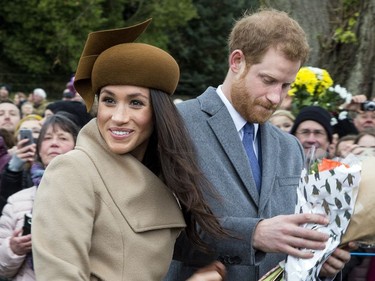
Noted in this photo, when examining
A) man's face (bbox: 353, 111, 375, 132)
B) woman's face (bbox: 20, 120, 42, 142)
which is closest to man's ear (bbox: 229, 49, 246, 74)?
woman's face (bbox: 20, 120, 42, 142)

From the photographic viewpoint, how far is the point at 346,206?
344 centimetres

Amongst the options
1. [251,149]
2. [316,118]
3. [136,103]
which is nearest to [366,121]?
[316,118]

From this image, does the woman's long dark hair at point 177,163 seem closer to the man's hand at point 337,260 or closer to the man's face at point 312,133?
the man's hand at point 337,260

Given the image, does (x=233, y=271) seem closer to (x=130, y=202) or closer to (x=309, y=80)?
(x=130, y=202)

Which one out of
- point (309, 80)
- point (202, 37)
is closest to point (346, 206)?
point (309, 80)

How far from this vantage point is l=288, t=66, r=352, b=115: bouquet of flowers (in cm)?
837

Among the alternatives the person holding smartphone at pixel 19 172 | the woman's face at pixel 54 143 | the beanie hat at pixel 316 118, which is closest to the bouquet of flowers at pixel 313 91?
the beanie hat at pixel 316 118

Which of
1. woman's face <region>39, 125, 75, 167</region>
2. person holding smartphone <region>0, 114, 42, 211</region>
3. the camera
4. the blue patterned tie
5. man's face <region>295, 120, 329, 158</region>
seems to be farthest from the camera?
the camera

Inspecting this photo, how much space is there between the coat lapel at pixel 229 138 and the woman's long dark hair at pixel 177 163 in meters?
0.28

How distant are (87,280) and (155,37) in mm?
34889

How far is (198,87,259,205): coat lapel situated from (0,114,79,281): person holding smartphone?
1763mm

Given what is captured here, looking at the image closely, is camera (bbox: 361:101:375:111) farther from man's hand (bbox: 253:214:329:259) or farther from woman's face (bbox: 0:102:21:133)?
man's hand (bbox: 253:214:329:259)

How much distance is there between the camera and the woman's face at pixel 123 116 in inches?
131

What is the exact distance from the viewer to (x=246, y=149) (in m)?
3.91
